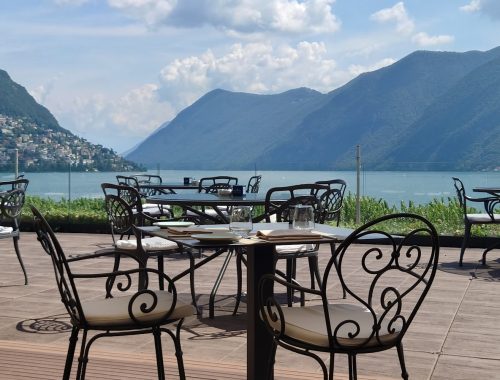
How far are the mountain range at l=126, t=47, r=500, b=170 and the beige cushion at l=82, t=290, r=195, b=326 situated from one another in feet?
117

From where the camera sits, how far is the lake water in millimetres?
9953

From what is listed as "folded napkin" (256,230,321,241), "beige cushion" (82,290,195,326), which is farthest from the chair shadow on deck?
"beige cushion" (82,290,195,326)

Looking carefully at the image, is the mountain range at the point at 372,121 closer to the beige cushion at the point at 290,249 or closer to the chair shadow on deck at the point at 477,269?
the chair shadow on deck at the point at 477,269

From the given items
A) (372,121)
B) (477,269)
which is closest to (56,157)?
(477,269)

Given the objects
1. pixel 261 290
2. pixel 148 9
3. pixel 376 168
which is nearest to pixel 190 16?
pixel 148 9

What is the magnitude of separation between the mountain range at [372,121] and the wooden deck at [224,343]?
109 feet

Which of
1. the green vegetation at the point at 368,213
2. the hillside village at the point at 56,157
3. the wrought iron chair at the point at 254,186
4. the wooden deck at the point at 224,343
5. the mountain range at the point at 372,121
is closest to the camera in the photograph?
the wooden deck at the point at 224,343

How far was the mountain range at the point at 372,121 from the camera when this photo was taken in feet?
184

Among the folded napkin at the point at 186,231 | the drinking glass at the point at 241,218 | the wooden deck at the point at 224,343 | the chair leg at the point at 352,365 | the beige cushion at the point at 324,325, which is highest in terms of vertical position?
the drinking glass at the point at 241,218

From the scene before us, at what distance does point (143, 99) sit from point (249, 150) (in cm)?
6665

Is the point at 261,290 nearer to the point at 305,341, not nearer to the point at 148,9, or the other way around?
the point at 305,341

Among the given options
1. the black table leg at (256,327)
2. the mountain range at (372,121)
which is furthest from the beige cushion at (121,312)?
the mountain range at (372,121)

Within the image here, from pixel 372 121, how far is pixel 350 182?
62.5 meters

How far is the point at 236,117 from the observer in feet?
340
